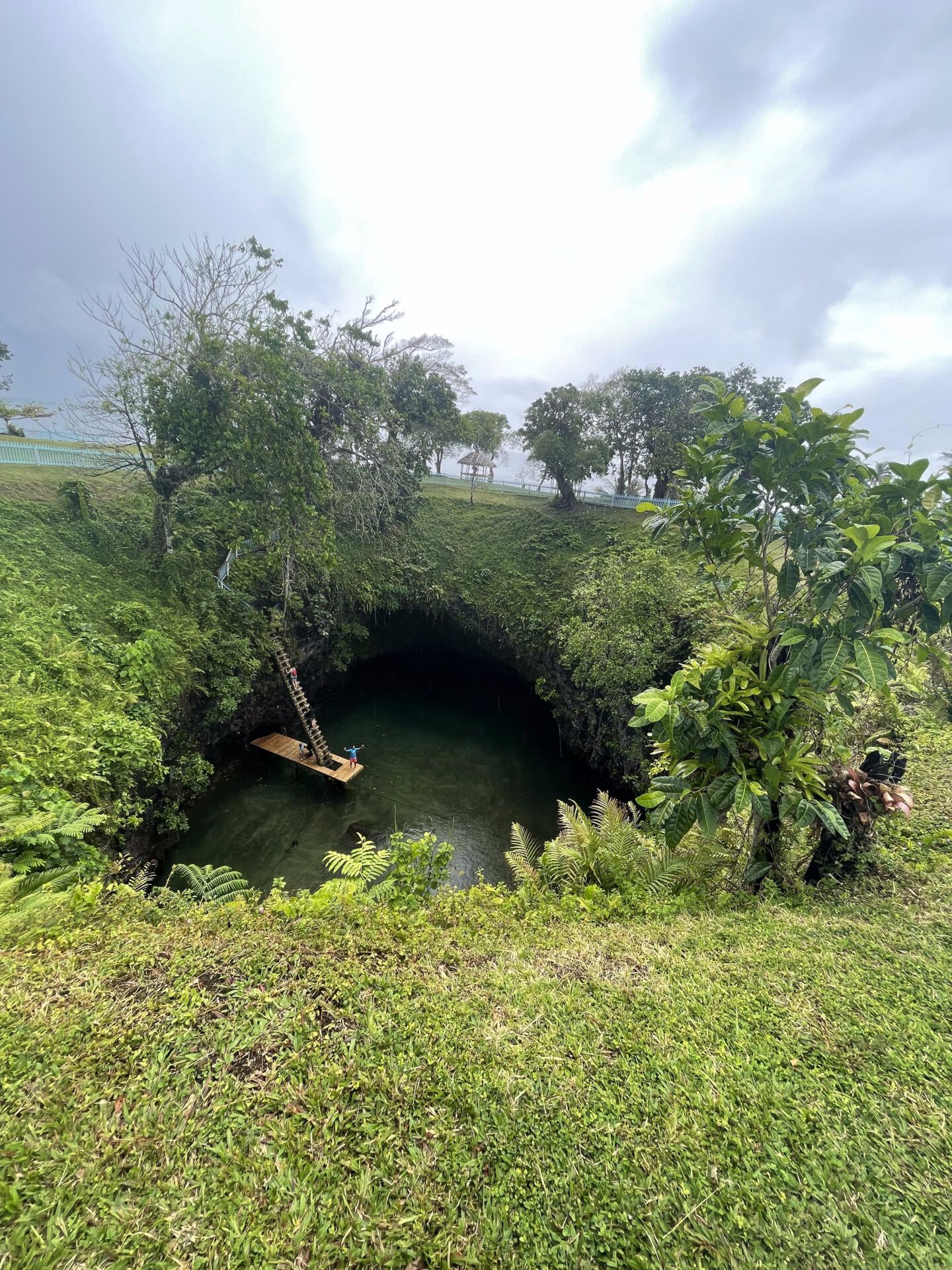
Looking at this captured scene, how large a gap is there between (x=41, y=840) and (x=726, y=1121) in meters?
5.30

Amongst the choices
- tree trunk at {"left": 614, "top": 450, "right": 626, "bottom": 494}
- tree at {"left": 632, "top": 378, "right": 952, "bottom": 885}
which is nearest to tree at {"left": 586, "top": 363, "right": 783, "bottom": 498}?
tree trunk at {"left": 614, "top": 450, "right": 626, "bottom": 494}

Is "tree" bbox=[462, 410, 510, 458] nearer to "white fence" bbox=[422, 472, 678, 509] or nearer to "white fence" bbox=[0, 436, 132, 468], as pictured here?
"white fence" bbox=[422, 472, 678, 509]

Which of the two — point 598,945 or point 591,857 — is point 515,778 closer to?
point 591,857

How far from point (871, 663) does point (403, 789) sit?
8804 mm

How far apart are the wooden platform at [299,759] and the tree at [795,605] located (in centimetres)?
735

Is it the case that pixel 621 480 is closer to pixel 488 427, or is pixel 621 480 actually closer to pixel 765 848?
pixel 488 427

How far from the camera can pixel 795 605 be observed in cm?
402

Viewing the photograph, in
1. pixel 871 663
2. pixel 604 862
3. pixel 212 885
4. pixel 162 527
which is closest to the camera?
pixel 871 663

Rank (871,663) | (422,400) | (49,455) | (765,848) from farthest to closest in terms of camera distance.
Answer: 1. (422,400)
2. (49,455)
3. (765,848)
4. (871,663)

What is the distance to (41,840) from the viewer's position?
12.7 ft

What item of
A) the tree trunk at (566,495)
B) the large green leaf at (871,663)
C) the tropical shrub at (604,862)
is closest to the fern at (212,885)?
the tropical shrub at (604,862)

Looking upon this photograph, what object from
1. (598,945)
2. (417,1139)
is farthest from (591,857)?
(417,1139)

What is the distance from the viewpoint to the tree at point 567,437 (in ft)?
57.7

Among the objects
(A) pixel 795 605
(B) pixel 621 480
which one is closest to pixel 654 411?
(B) pixel 621 480
